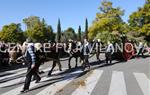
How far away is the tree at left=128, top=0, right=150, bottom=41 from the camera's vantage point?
61763 millimetres

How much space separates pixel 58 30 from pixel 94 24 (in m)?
48.8

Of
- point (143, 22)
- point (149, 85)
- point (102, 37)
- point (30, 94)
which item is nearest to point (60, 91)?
point (30, 94)

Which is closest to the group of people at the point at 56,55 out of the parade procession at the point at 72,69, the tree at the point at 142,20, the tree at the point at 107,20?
the parade procession at the point at 72,69

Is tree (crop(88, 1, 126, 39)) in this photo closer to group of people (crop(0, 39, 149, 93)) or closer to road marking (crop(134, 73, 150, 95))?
group of people (crop(0, 39, 149, 93))

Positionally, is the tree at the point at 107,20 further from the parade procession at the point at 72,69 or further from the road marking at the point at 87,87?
the road marking at the point at 87,87

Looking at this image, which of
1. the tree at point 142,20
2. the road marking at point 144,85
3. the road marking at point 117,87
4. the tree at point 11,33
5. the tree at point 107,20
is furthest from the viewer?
the tree at point 11,33

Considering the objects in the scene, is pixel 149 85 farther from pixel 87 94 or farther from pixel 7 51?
pixel 7 51

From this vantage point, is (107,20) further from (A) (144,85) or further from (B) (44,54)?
(A) (144,85)

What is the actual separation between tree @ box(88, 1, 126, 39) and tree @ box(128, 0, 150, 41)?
5012mm

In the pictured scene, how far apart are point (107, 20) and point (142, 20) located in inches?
560

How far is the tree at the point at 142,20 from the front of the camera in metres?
61.8

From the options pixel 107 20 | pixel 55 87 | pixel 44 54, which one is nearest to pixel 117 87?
pixel 55 87

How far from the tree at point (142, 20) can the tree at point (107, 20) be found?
501cm

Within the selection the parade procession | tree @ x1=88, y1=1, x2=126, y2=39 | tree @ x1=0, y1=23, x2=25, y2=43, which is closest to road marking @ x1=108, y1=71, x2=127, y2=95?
the parade procession
